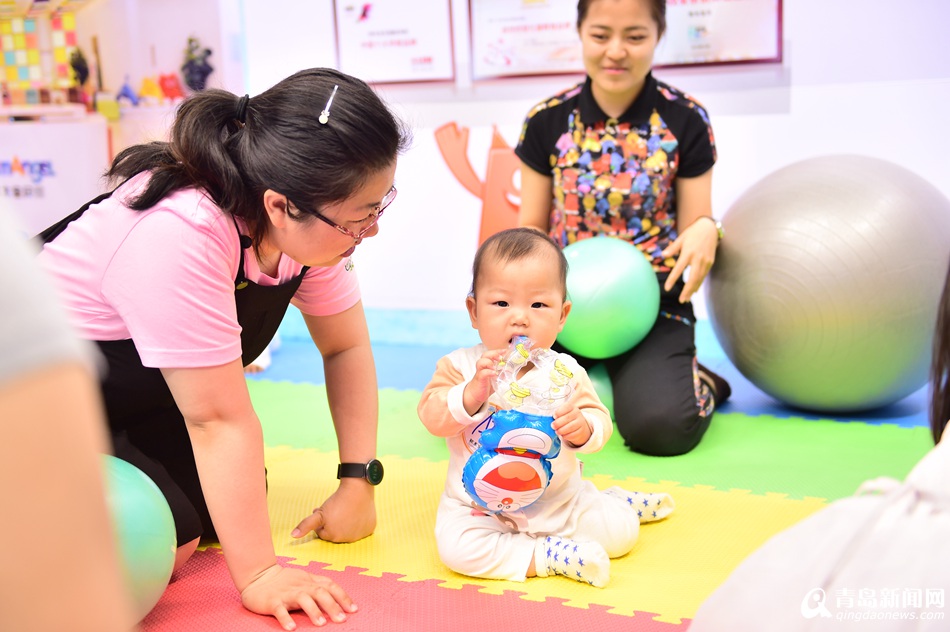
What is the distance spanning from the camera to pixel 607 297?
8.32 ft

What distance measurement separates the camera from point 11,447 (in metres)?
Answer: 0.50

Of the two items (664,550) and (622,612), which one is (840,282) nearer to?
(664,550)

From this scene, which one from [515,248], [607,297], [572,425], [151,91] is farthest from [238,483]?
[151,91]

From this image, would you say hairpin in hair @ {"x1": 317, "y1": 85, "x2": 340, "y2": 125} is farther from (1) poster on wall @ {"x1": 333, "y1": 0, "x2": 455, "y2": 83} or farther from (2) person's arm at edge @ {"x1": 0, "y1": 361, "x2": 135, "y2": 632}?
(1) poster on wall @ {"x1": 333, "y1": 0, "x2": 455, "y2": 83}

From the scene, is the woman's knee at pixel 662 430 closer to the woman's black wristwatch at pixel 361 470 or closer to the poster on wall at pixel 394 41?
the woman's black wristwatch at pixel 361 470

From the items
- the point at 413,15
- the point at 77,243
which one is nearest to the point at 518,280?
the point at 77,243

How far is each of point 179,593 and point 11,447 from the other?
1341 millimetres

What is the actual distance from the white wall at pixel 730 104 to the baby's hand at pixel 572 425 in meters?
2.15

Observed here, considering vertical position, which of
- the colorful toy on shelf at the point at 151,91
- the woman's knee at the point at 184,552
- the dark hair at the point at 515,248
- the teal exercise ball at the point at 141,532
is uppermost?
the colorful toy on shelf at the point at 151,91

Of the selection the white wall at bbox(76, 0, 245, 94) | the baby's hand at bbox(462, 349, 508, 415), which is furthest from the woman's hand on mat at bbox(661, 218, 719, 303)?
the white wall at bbox(76, 0, 245, 94)

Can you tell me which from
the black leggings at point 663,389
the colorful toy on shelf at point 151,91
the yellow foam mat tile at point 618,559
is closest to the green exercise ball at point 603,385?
the black leggings at point 663,389

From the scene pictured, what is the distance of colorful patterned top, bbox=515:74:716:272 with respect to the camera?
110 inches

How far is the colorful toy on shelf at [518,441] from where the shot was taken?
1.63 m

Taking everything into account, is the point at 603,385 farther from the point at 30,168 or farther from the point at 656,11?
the point at 30,168
